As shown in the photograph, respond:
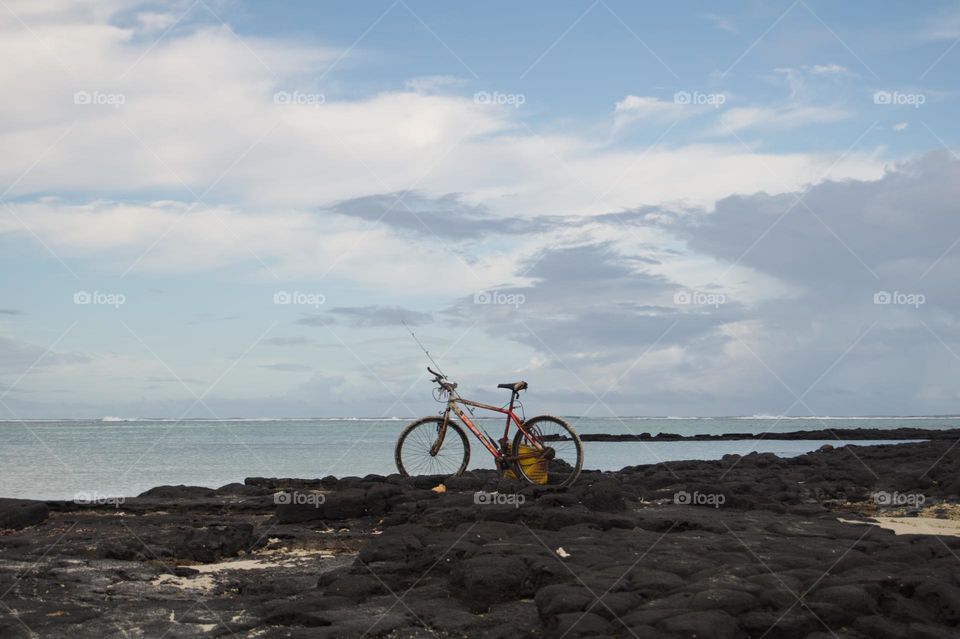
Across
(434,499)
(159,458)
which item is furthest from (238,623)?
(159,458)

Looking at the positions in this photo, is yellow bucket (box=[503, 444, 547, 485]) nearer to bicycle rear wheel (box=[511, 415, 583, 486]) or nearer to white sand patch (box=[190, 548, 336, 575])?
bicycle rear wheel (box=[511, 415, 583, 486])

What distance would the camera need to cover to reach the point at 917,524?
11.8 m

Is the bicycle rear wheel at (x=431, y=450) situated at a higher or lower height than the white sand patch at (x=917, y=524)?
higher

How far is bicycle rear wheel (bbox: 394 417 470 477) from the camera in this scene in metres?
13.0

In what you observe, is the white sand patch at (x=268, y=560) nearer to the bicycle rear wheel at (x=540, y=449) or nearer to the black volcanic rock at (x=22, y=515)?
the black volcanic rock at (x=22, y=515)

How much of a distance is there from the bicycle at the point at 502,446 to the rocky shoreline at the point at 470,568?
0.47m

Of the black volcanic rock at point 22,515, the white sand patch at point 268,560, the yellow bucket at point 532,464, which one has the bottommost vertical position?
the white sand patch at point 268,560

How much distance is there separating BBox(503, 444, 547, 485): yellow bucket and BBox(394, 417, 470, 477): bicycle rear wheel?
0.87m

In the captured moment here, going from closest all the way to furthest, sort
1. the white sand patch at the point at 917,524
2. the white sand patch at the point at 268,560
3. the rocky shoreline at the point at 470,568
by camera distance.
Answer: the rocky shoreline at the point at 470,568, the white sand patch at the point at 268,560, the white sand patch at the point at 917,524

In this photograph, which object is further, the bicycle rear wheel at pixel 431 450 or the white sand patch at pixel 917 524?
the bicycle rear wheel at pixel 431 450

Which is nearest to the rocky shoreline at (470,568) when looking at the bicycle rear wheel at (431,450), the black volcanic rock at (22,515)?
the black volcanic rock at (22,515)

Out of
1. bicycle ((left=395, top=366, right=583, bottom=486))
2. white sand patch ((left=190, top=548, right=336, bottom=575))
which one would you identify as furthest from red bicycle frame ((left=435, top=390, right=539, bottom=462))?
white sand patch ((left=190, top=548, right=336, bottom=575))

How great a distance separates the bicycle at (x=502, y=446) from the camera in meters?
12.6

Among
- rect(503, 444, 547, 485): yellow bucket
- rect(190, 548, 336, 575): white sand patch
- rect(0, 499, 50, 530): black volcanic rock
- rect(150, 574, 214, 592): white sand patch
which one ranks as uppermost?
rect(503, 444, 547, 485): yellow bucket
